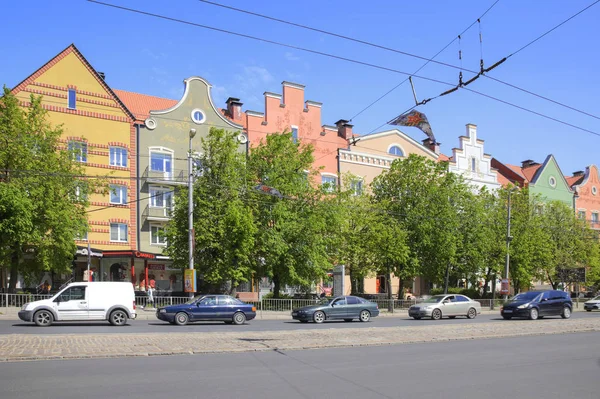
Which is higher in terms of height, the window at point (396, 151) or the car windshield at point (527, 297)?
the window at point (396, 151)

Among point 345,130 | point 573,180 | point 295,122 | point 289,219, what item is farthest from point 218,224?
point 573,180

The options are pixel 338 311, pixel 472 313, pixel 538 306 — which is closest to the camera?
pixel 338 311

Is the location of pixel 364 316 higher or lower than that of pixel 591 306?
higher

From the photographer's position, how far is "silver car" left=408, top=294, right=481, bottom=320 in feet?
104

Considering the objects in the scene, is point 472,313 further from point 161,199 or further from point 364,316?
point 161,199

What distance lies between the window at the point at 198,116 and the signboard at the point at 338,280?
14937 millimetres

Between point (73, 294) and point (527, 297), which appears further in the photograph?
point (527, 297)

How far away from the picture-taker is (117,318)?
23.3 meters

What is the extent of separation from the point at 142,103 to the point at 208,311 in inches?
992

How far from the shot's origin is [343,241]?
4119 centimetres

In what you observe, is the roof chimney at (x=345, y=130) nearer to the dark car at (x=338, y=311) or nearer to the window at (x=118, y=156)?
the window at (x=118, y=156)

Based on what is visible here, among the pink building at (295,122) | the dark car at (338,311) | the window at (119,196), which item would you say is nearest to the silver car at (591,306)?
the pink building at (295,122)

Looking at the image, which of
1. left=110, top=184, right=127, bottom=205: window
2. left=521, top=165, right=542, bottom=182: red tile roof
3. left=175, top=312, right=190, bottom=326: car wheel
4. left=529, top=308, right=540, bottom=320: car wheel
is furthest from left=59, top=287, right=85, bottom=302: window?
left=521, top=165, right=542, bottom=182: red tile roof

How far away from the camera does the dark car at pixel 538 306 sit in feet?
97.4
